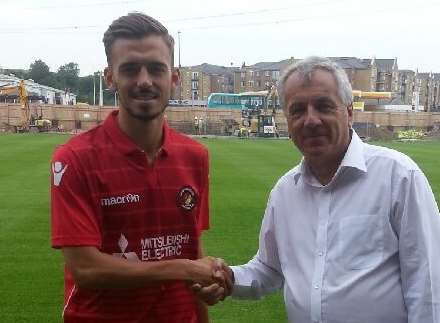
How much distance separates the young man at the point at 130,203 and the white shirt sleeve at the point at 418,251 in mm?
856

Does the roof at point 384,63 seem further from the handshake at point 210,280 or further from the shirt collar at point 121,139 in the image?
the shirt collar at point 121,139

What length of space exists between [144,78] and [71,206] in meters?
0.61

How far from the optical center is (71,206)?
2.51 meters

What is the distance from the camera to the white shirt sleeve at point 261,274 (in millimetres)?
3082

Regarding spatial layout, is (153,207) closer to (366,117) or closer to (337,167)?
(337,167)

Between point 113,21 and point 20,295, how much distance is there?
4591 mm

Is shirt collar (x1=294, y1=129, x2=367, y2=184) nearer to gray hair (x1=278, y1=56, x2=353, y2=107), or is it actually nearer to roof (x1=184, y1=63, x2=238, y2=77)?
gray hair (x1=278, y1=56, x2=353, y2=107)

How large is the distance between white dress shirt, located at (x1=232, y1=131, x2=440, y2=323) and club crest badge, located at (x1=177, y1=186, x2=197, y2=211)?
1.48 feet

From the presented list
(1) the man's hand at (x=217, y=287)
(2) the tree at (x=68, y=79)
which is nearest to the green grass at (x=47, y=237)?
(1) the man's hand at (x=217, y=287)

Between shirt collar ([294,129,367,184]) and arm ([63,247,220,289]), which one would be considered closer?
arm ([63,247,220,289])

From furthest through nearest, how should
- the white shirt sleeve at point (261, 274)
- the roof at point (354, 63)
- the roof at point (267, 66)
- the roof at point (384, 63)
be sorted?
the roof at point (267, 66) → the roof at point (384, 63) → the roof at point (354, 63) → the white shirt sleeve at point (261, 274)

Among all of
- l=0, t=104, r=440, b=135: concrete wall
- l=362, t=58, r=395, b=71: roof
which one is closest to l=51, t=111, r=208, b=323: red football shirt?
l=0, t=104, r=440, b=135: concrete wall

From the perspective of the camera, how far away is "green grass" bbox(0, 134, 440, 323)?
6.06m

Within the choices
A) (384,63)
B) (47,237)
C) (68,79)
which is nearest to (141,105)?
(47,237)
